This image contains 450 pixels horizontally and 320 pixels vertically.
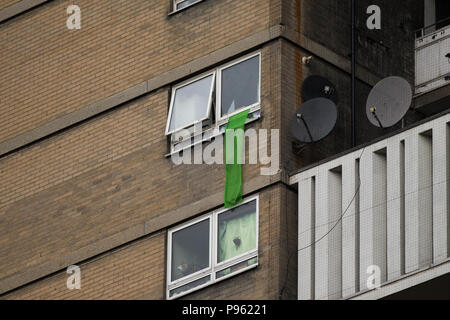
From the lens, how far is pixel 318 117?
98.2ft

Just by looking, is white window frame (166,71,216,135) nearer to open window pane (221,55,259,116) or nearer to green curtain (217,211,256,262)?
open window pane (221,55,259,116)

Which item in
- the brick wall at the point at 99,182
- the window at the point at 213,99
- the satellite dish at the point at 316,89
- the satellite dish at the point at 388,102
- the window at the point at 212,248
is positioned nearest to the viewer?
the satellite dish at the point at 388,102

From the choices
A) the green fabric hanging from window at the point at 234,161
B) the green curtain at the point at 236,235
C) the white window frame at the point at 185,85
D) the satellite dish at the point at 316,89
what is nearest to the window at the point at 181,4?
the white window frame at the point at 185,85

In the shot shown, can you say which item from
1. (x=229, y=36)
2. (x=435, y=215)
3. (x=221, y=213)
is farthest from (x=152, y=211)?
(x=435, y=215)

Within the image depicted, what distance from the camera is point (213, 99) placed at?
1237 inches

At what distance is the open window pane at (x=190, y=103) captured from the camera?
31516 millimetres

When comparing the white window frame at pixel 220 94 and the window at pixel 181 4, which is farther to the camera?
the window at pixel 181 4

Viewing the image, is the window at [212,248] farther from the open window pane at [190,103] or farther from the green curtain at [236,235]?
the open window pane at [190,103]

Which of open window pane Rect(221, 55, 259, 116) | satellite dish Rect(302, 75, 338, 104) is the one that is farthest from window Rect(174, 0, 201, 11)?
satellite dish Rect(302, 75, 338, 104)

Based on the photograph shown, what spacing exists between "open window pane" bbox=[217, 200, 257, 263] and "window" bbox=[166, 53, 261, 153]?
1.69 m

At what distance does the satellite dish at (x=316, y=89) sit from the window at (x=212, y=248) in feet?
7.42

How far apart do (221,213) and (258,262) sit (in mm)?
1458
